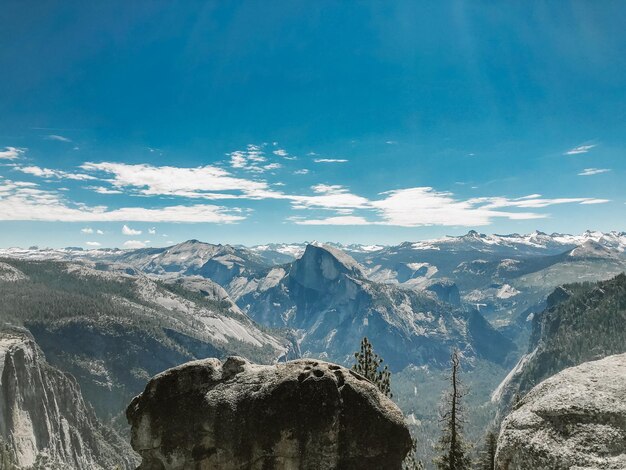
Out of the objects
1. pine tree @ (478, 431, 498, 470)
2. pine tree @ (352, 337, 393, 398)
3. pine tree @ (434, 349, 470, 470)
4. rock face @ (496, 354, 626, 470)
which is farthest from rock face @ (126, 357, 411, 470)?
pine tree @ (478, 431, 498, 470)

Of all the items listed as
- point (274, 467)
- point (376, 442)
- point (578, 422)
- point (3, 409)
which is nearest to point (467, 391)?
point (376, 442)

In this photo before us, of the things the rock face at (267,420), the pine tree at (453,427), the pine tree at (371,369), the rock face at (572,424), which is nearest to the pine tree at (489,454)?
the pine tree at (453,427)

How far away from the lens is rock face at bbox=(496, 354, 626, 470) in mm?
14438

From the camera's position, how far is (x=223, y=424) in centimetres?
2400

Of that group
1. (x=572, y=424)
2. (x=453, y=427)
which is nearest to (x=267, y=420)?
(x=572, y=424)

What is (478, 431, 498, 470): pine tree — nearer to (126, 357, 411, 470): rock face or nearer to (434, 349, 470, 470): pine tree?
(434, 349, 470, 470): pine tree

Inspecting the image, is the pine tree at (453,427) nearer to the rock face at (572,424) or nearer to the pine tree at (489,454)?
the pine tree at (489,454)

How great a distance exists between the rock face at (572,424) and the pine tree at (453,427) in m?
21.5

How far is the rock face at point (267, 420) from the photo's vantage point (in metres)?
22.6

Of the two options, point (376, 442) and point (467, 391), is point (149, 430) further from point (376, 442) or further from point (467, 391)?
point (467, 391)

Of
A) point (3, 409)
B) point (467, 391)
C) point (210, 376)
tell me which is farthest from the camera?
point (3, 409)

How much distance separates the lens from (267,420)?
76.4 feet

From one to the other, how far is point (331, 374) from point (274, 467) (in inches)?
221

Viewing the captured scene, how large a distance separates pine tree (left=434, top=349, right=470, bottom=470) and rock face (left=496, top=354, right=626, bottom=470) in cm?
2149
